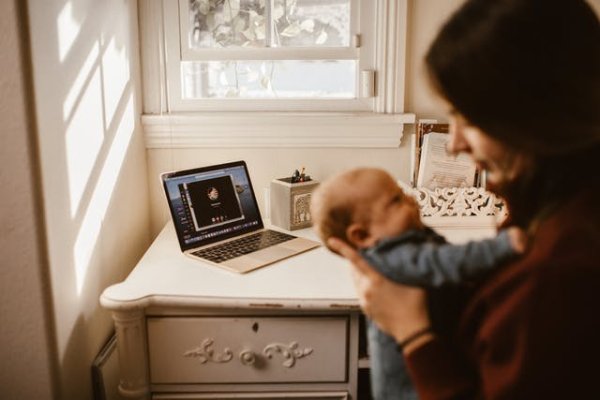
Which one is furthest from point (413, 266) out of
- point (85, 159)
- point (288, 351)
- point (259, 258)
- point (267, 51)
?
point (267, 51)

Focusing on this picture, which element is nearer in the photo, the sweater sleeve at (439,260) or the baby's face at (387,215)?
the sweater sleeve at (439,260)

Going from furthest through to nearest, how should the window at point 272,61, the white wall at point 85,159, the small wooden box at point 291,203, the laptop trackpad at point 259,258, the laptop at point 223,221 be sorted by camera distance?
the window at point 272,61, the small wooden box at point 291,203, the laptop at point 223,221, the laptop trackpad at point 259,258, the white wall at point 85,159

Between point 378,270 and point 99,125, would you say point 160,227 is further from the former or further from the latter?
point 378,270

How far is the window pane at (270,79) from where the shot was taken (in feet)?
6.31

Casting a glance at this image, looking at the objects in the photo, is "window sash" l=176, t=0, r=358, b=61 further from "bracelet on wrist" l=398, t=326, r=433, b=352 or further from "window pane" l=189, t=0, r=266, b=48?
"bracelet on wrist" l=398, t=326, r=433, b=352

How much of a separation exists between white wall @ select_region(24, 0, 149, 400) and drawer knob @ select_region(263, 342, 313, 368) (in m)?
0.46

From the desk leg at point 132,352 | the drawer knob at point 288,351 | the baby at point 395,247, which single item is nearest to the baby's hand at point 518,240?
the baby at point 395,247

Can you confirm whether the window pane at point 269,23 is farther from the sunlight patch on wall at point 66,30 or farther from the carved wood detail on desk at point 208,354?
the carved wood detail on desk at point 208,354

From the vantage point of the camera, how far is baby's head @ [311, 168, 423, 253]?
1.00m

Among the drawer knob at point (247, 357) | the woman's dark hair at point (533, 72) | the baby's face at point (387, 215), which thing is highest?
the woman's dark hair at point (533, 72)

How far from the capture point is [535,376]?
67cm

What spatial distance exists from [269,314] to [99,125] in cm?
68

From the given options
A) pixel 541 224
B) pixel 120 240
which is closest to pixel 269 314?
pixel 120 240

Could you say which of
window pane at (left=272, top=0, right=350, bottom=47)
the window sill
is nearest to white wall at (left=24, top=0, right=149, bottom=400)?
the window sill
